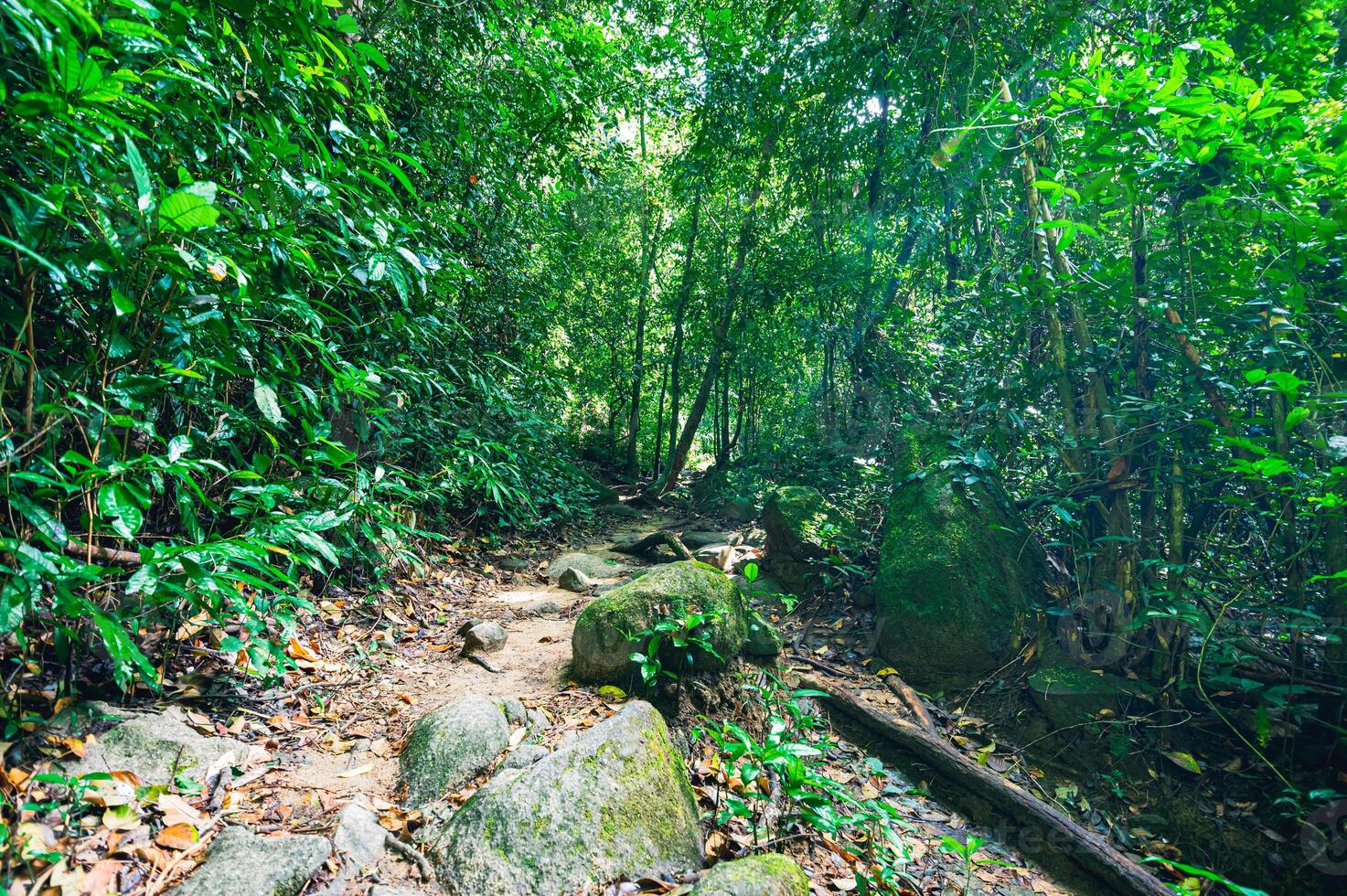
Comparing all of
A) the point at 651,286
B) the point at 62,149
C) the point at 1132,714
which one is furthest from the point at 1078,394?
the point at 651,286

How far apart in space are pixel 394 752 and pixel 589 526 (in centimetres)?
641

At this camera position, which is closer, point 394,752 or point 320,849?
point 320,849

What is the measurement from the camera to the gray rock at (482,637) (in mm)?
3775

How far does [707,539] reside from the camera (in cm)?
871

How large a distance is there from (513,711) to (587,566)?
3.84 metres

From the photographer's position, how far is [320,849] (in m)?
1.76

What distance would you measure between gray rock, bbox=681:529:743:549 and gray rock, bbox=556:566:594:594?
2.77 m

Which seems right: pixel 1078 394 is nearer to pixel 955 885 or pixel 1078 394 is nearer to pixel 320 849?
pixel 955 885

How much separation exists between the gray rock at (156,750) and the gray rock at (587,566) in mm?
3910

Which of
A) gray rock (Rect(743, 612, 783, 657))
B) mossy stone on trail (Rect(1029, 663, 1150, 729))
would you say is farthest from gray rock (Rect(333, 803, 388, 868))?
mossy stone on trail (Rect(1029, 663, 1150, 729))

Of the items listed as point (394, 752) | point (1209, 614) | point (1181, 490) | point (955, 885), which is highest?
point (1181, 490)

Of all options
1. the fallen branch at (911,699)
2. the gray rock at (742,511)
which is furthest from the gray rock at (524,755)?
the gray rock at (742,511)

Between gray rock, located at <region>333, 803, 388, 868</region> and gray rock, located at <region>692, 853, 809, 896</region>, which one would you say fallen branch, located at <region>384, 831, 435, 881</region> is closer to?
gray rock, located at <region>333, 803, 388, 868</region>

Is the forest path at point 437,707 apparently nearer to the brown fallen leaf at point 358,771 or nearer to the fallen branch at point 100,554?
the brown fallen leaf at point 358,771
